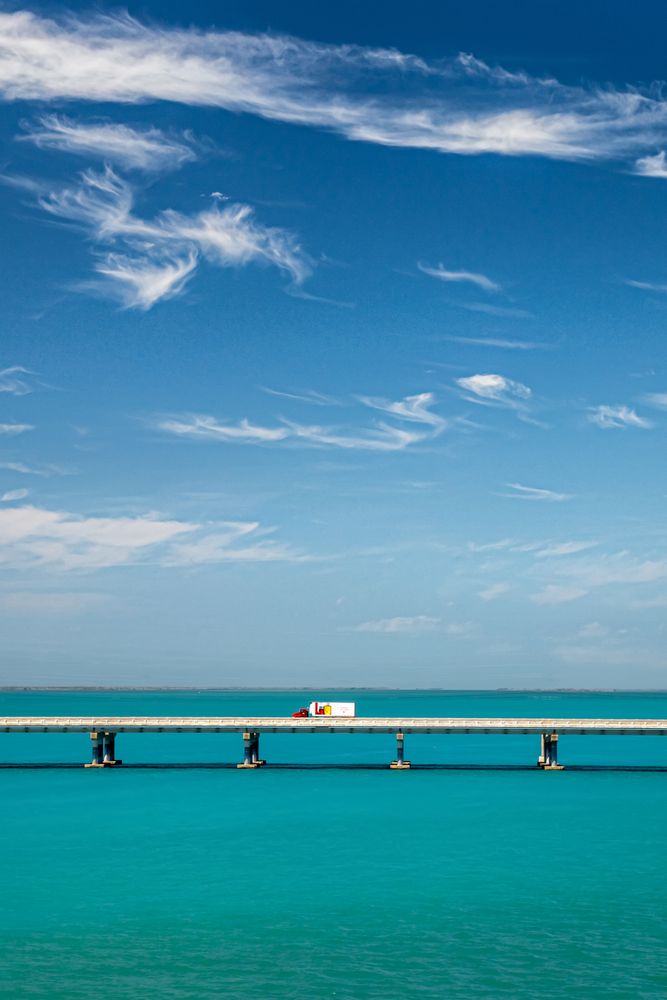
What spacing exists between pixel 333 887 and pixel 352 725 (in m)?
50.0

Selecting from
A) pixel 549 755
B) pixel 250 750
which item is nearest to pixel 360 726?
pixel 250 750

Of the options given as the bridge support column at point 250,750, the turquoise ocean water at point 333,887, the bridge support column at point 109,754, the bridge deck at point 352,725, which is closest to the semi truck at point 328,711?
the bridge deck at point 352,725

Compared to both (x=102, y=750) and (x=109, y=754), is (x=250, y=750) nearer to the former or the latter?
(x=109, y=754)

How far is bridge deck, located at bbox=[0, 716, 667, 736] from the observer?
321 feet

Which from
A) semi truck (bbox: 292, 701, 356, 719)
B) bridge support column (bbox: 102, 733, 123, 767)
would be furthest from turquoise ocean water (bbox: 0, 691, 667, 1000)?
semi truck (bbox: 292, 701, 356, 719)

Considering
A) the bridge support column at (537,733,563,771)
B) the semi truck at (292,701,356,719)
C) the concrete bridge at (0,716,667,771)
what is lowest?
the bridge support column at (537,733,563,771)

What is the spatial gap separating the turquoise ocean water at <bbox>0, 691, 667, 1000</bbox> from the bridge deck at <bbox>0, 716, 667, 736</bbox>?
472cm

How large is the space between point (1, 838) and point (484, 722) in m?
46.8

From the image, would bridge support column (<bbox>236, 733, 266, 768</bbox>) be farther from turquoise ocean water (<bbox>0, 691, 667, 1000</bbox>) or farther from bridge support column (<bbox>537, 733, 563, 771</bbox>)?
bridge support column (<bbox>537, 733, 563, 771</bbox>)

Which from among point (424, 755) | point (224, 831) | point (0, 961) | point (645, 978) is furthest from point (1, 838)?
point (424, 755)

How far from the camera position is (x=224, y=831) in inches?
2650

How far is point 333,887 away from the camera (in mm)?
50188

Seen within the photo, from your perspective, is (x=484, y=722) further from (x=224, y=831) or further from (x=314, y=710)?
(x=224, y=831)

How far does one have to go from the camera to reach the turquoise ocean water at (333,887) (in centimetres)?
3584
